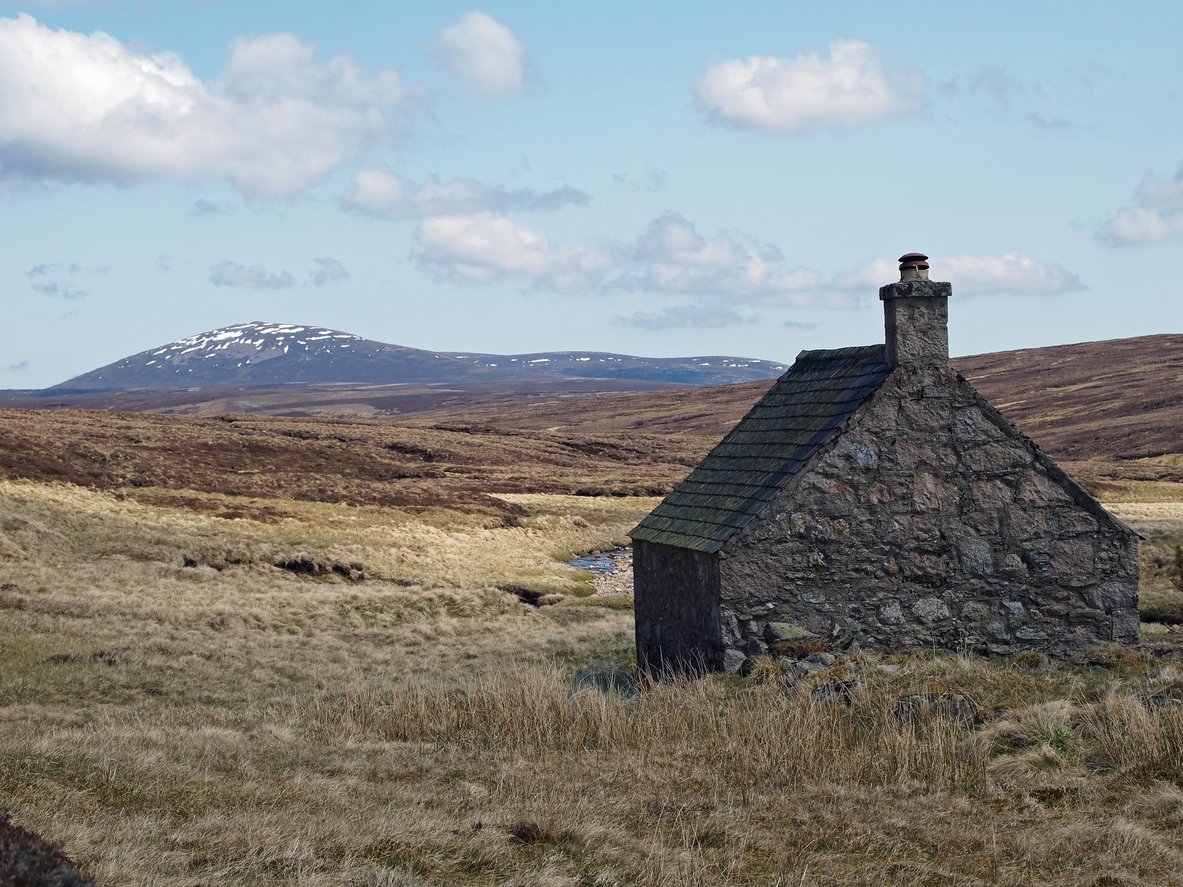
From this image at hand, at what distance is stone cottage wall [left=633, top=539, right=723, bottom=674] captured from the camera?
46.0 ft

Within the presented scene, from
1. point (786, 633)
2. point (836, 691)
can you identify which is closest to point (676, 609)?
point (786, 633)

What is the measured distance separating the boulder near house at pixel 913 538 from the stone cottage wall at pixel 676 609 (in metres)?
0.07

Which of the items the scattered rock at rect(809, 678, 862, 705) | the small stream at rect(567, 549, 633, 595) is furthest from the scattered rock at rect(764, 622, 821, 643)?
the small stream at rect(567, 549, 633, 595)

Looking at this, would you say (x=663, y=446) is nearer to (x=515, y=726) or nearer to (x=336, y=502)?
(x=336, y=502)

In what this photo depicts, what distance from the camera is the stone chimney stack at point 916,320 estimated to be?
1390 cm

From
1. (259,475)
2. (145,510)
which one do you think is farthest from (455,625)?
(259,475)

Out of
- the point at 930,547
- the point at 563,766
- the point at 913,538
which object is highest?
the point at 913,538

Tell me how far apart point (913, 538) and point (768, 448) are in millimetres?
2369

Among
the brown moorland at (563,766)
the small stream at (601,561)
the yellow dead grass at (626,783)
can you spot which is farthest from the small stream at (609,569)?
the yellow dead grass at (626,783)

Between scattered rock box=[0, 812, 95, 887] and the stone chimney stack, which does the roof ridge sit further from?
scattered rock box=[0, 812, 95, 887]

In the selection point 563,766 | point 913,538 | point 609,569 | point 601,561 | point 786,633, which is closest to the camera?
point 563,766

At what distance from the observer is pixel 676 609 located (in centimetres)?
1534

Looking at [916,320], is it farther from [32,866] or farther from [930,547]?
[32,866]

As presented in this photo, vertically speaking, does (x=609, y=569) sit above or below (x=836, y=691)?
below
